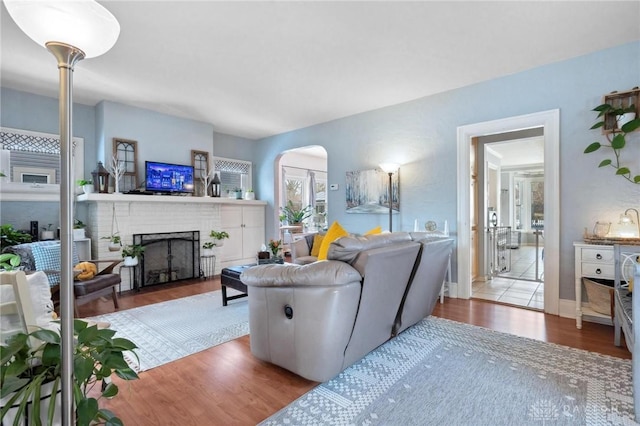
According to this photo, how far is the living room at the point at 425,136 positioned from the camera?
316 centimetres

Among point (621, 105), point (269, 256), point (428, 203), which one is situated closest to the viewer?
point (621, 105)

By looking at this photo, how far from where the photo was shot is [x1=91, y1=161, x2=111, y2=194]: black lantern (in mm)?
4479

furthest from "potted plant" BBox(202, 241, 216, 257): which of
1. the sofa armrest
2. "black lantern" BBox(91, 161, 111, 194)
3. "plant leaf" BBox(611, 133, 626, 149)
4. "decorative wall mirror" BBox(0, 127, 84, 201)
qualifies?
"plant leaf" BBox(611, 133, 626, 149)

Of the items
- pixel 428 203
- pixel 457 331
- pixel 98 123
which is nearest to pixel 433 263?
pixel 457 331

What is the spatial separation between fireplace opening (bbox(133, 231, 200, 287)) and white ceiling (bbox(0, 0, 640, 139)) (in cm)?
218

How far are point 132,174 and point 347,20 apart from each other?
161 inches

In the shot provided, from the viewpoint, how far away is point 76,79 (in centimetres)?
381

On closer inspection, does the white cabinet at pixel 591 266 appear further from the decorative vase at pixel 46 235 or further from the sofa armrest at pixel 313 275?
the decorative vase at pixel 46 235

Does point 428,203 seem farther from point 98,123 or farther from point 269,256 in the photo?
point 98,123

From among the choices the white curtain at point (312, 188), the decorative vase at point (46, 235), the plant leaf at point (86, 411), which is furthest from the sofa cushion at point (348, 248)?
the white curtain at point (312, 188)

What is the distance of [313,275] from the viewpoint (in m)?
1.92

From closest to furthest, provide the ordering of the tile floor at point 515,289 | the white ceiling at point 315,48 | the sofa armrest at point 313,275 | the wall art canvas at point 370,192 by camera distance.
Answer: the sofa armrest at point 313,275, the white ceiling at point 315,48, the tile floor at point 515,289, the wall art canvas at point 370,192

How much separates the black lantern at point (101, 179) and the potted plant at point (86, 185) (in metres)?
→ 0.08

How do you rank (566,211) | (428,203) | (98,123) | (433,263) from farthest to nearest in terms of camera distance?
(98,123) < (428,203) < (566,211) < (433,263)
